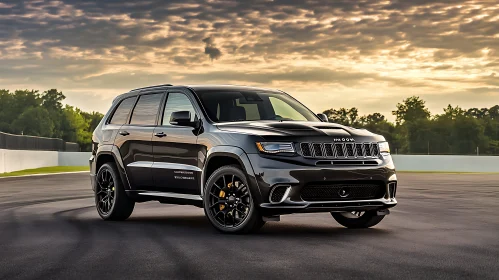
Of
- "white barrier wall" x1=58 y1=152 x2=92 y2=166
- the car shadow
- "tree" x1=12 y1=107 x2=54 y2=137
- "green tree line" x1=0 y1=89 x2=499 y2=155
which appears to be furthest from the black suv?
"tree" x1=12 y1=107 x2=54 y2=137

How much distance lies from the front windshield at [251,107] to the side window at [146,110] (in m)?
0.87

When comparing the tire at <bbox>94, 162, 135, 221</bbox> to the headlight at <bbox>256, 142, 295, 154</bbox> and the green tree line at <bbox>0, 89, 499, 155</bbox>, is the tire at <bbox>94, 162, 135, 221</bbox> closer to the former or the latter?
the headlight at <bbox>256, 142, 295, 154</bbox>

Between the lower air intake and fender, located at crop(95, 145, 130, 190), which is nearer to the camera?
the lower air intake

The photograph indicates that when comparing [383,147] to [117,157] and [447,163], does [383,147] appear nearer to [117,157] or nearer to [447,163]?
[117,157]

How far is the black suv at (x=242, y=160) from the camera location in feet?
34.1

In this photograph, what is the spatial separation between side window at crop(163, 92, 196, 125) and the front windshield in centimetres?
23

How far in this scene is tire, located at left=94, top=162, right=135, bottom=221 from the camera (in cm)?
1297

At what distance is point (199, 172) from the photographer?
1128 centimetres

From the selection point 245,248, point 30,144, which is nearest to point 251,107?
point 245,248

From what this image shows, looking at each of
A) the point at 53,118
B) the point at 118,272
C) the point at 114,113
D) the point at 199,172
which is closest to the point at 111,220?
the point at 114,113

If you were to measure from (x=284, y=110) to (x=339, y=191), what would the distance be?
2.21 metres

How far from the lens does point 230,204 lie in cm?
1078

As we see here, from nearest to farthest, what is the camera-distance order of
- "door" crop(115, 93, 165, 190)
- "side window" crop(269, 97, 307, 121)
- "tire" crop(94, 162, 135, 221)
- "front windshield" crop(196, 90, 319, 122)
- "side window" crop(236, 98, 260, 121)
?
"front windshield" crop(196, 90, 319, 122) < "side window" crop(236, 98, 260, 121) < "side window" crop(269, 97, 307, 121) < "door" crop(115, 93, 165, 190) < "tire" crop(94, 162, 135, 221)

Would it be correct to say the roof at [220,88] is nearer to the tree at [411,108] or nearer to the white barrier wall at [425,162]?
the white barrier wall at [425,162]
